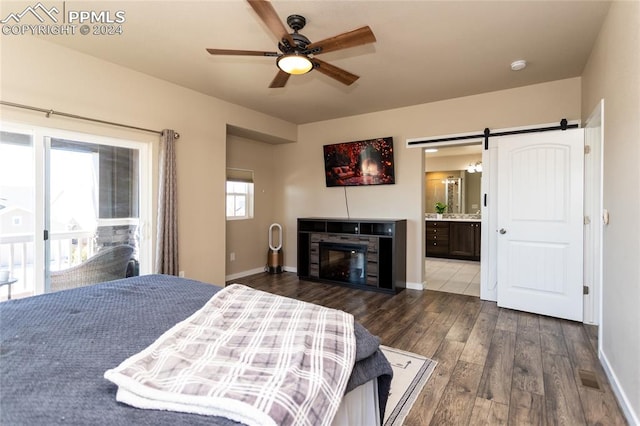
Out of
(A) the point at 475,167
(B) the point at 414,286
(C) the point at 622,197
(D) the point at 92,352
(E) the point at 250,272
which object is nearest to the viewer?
A: (D) the point at 92,352

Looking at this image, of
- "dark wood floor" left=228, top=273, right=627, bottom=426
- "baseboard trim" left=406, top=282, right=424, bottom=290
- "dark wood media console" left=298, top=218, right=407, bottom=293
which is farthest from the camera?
"baseboard trim" left=406, top=282, right=424, bottom=290

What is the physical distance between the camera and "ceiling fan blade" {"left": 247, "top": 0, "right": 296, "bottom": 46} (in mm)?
1707

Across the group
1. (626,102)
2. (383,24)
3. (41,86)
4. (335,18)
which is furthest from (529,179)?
(41,86)

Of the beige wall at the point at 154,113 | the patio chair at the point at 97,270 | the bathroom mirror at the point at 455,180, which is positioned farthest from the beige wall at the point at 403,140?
the patio chair at the point at 97,270

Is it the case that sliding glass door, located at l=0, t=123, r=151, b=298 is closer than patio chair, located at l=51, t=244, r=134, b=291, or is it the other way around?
sliding glass door, located at l=0, t=123, r=151, b=298

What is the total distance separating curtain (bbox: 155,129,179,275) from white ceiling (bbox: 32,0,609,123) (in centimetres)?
82

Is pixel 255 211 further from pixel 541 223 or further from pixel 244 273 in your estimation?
pixel 541 223

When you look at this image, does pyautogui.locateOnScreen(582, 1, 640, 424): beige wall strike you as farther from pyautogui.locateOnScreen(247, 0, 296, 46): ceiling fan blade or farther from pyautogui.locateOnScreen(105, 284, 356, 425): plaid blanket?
pyautogui.locateOnScreen(247, 0, 296, 46): ceiling fan blade

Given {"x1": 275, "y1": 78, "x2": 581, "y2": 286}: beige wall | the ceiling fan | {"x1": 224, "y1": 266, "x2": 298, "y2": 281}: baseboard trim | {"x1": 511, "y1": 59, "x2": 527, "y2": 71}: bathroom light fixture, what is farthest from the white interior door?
{"x1": 224, "y1": 266, "x2": 298, "y2": 281}: baseboard trim

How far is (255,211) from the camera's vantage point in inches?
216

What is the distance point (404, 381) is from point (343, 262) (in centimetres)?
269

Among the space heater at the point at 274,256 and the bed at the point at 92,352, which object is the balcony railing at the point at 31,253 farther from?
the space heater at the point at 274,256

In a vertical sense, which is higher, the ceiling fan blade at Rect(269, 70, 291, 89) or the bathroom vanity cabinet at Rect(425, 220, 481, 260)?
the ceiling fan blade at Rect(269, 70, 291, 89)

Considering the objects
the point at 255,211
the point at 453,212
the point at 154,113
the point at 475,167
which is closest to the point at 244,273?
the point at 255,211
